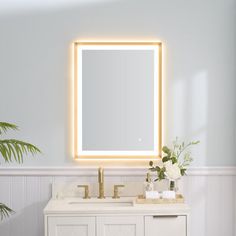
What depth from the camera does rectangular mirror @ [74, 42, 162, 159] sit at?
134 inches

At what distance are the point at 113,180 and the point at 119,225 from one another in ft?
1.57

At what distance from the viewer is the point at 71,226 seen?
3.01 m

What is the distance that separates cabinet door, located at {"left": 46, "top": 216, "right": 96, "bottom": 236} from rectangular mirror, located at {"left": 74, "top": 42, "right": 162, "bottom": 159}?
22.1 inches

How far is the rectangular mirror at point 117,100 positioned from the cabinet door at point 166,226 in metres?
0.57

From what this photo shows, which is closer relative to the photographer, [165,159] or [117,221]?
[117,221]

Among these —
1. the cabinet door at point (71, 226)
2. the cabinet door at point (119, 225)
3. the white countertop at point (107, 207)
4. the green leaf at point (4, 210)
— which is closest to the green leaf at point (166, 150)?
the white countertop at point (107, 207)

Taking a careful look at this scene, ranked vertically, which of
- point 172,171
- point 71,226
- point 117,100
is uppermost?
point 117,100

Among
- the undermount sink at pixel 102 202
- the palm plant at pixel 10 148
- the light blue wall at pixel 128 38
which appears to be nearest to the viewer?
the palm plant at pixel 10 148

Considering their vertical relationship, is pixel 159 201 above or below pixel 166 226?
above

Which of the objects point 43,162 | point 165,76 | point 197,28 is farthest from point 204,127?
point 43,162

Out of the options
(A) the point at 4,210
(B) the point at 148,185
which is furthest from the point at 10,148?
(B) the point at 148,185

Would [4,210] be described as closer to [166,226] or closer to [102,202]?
[102,202]

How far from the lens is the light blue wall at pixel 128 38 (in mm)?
3406

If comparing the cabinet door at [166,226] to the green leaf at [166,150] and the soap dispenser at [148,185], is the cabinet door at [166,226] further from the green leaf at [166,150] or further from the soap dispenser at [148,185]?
the green leaf at [166,150]
